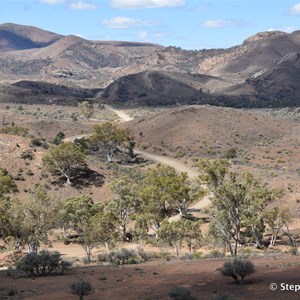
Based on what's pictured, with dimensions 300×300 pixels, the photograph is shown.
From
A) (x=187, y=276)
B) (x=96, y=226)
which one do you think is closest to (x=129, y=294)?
(x=187, y=276)

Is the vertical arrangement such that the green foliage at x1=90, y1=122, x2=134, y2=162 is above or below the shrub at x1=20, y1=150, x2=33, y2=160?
above

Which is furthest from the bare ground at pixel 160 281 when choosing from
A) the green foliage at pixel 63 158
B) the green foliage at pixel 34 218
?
the green foliage at pixel 63 158

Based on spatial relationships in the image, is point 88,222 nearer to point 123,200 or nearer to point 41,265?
point 123,200

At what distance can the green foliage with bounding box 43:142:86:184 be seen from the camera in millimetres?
65188

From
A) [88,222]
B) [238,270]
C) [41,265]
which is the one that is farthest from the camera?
[88,222]

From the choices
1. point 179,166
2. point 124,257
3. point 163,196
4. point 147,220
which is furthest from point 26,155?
point 124,257

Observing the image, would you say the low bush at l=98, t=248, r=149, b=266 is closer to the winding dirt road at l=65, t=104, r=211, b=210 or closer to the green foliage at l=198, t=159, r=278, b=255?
the green foliage at l=198, t=159, r=278, b=255

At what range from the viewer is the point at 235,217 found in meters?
32.9

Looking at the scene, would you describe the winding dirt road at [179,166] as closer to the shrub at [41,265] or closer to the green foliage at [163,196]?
the green foliage at [163,196]

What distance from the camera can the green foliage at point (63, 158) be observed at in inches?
2566

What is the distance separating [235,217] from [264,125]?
80932mm

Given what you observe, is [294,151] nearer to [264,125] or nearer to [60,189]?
[264,125]

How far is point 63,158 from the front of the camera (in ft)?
216

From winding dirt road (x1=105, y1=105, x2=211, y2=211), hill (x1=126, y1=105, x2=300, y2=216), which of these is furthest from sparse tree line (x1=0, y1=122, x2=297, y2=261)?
hill (x1=126, y1=105, x2=300, y2=216)
